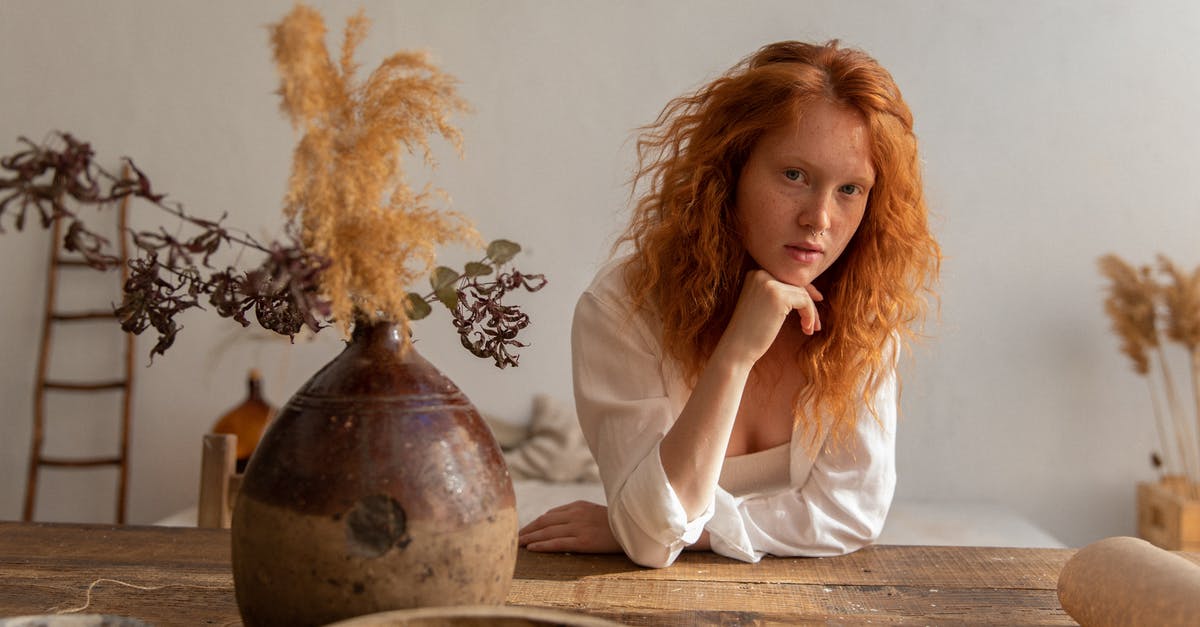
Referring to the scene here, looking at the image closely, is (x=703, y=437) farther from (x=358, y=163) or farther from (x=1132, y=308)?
(x=1132, y=308)

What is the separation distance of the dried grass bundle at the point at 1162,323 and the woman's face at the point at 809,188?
2182 mm

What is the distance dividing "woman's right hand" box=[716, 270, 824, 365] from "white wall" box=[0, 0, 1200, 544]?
212 centimetres

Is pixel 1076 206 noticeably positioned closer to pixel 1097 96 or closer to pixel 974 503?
pixel 1097 96

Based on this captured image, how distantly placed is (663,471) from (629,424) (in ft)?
0.41

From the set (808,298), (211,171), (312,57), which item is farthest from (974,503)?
(312,57)

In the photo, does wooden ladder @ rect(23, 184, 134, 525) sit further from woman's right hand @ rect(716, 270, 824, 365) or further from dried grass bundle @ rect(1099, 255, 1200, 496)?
dried grass bundle @ rect(1099, 255, 1200, 496)

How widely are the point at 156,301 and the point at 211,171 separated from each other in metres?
3.11

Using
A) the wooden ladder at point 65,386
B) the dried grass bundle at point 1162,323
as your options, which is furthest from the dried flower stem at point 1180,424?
the wooden ladder at point 65,386

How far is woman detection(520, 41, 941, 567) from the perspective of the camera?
1.34 meters

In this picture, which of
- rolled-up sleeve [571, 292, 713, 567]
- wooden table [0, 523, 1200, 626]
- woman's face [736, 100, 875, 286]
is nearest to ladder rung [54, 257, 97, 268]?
wooden table [0, 523, 1200, 626]

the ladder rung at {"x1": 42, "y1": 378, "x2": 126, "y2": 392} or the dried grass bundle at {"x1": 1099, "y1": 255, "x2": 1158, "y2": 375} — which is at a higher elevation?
the dried grass bundle at {"x1": 1099, "y1": 255, "x2": 1158, "y2": 375}

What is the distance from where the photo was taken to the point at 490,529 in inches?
31.2

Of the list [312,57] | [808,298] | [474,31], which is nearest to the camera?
[312,57]

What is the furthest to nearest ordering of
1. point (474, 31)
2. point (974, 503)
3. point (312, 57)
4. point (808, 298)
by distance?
1. point (474, 31)
2. point (974, 503)
3. point (808, 298)
4. point (312, 57)
